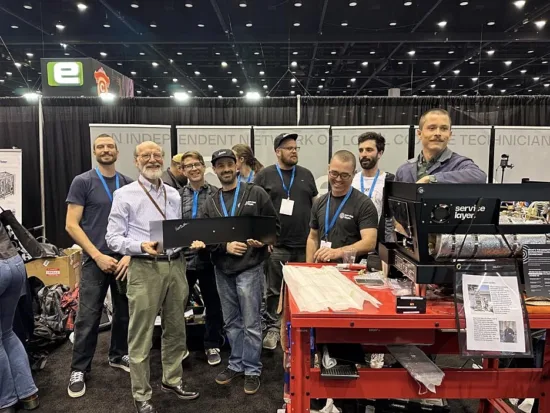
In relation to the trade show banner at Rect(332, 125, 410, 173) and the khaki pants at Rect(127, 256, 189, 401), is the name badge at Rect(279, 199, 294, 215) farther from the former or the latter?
the trade show banner at Rect(332, 125, 410, 173)

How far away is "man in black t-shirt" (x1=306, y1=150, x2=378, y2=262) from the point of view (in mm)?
2260

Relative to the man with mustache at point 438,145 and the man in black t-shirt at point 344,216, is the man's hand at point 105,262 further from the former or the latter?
the man with mustache at point 438,145

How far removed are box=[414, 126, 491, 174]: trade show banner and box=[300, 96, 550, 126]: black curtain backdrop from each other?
13.9 inches

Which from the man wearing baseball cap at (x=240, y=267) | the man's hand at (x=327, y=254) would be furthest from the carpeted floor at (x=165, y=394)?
the man's hand at (x=327, y=254)

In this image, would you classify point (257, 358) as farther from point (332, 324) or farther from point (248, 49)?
point (248, 49)

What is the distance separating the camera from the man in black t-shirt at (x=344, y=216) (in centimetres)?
226

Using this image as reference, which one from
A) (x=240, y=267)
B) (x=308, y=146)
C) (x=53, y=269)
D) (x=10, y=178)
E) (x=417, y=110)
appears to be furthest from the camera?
(x=417, y=110)

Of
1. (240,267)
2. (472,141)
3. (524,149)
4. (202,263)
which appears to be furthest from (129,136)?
(524,149)

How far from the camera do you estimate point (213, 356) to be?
3059 millimetres

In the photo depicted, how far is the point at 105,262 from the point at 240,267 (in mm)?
925

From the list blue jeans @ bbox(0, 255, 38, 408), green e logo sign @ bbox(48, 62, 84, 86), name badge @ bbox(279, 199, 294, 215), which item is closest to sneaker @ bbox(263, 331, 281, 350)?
name badge @ bbox(279, 199, 294, 215)

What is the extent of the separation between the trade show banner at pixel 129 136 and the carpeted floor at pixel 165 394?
8.88 ft

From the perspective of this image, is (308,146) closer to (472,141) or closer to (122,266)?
(472,141)

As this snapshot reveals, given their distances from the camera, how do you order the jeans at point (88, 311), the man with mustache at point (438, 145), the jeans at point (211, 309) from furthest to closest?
the jeans at point (211, 309) → the jeans at point (88, 311) → the man with mustache at point (438, 145)
